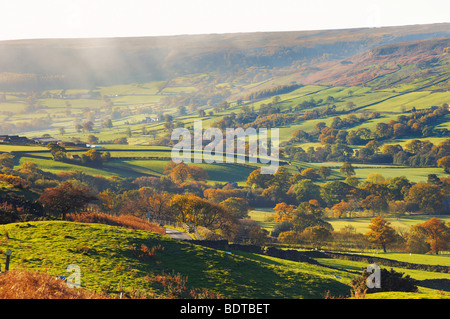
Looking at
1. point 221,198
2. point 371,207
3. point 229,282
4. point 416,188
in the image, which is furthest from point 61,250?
point 416,188

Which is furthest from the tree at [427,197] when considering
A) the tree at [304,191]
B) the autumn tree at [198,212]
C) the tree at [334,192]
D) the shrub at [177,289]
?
the shrub at [177,289]

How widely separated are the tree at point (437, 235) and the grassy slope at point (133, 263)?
46877 mm

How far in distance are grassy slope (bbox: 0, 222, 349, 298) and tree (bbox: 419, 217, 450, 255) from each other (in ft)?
154

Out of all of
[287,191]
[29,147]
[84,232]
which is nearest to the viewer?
[84,232]

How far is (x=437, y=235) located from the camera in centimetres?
7606

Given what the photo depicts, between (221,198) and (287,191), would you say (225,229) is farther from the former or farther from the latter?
(287,191)

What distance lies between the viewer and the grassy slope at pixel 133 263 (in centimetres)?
2488

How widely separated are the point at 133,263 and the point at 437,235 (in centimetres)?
6571

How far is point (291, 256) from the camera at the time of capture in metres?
44.3

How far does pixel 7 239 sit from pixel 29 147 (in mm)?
114327

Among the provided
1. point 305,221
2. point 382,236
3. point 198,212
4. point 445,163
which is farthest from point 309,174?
point 198,212

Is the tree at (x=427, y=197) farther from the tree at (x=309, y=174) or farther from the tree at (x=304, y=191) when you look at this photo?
the tree at (x=309, y=174)

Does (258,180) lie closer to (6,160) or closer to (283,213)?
(283,213)

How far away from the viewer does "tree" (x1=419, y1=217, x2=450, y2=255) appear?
72.5m
